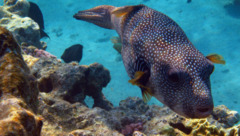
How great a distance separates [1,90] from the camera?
1.67m

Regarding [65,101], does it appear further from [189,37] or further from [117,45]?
[189,37]

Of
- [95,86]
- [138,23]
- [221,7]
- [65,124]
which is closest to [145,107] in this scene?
[95,86]

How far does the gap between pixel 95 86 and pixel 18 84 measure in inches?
149

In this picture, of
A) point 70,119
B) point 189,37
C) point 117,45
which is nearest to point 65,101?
point 70,119

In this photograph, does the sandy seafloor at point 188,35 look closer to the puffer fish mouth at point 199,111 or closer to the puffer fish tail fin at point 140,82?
the puffer fish tail fin at point 140,82

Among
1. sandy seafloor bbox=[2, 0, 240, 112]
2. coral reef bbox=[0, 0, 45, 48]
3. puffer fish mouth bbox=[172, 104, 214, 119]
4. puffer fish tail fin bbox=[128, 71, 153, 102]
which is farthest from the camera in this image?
sandy seafloor bbox=[2, 0, 240, 112]

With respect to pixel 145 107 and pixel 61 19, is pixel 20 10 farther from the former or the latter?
pixel 61 19

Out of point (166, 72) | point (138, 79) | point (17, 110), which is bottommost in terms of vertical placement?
point (17, 110)

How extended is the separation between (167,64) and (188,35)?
21.9 m

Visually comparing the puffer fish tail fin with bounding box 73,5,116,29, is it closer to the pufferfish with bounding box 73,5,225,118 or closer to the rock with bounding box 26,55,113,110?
the pufferfish with bounding box 73,5,225,118

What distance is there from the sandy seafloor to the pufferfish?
494 inches

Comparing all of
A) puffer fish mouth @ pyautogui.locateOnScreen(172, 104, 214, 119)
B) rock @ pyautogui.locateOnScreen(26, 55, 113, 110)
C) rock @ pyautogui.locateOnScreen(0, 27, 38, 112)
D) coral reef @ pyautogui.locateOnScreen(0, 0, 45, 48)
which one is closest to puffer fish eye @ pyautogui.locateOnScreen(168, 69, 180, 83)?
puffer fish mouth @ pyautogui.locateOnScreen(172, 104, 214, 119)

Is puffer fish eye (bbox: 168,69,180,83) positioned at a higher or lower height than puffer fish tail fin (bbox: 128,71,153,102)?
higher

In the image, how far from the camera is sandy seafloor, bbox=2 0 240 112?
1734 cm
